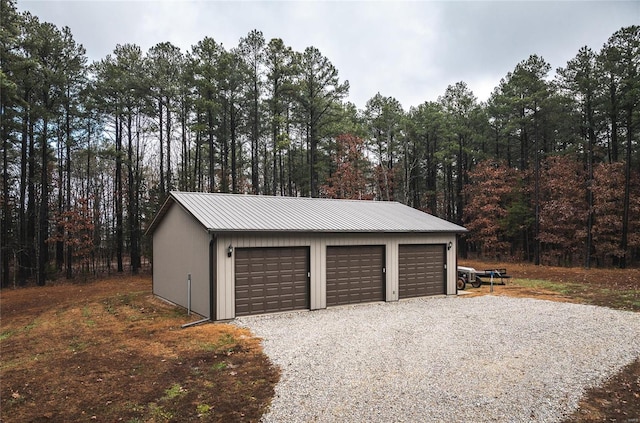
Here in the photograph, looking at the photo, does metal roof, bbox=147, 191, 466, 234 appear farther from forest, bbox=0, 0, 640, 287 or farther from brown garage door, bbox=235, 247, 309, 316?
forest, bbox=0, 0, 640, 287

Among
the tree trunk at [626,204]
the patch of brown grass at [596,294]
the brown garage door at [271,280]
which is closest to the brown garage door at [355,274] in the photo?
the brown garage door at [271,280]

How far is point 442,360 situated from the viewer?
6.18 metres

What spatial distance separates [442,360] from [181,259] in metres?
8.18

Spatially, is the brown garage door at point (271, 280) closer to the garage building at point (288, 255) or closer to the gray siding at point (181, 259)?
the garage building at point (288, 255)

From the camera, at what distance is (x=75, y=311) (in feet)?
36.6

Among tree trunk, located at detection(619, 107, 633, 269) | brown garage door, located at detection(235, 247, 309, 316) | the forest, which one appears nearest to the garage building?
brown garage door, located at detection(235, 247, 309, 316)

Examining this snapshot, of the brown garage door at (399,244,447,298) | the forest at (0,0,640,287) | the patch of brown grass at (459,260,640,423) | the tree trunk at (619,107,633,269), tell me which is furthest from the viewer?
the tree trunk at (619,107,633,269)

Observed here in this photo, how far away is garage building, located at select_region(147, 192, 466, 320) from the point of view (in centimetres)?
961

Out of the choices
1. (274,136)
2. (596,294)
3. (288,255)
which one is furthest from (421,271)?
(274,136)

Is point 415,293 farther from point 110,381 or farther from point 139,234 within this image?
point 139,234

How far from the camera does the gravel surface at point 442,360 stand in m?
4.42

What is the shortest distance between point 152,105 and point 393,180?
18.8 m

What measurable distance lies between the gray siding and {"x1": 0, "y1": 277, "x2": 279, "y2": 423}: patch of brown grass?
722mm

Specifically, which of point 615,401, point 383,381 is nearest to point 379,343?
point 383,381
